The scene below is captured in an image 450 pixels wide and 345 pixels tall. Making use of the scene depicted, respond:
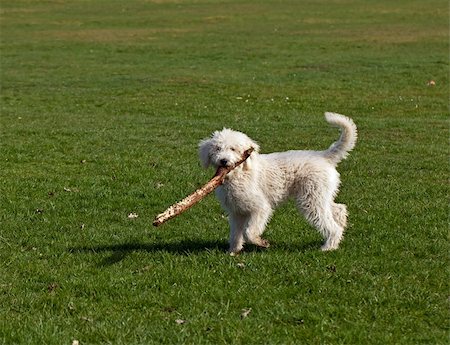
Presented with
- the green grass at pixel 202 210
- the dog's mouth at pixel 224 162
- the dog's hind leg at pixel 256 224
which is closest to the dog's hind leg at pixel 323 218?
the green grass at pixel 202 210

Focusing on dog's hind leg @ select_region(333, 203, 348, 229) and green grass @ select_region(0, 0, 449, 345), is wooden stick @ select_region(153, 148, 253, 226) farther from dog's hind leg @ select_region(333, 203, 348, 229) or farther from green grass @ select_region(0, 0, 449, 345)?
dog's hind leg @ select_region(333, 203, 348, 229)

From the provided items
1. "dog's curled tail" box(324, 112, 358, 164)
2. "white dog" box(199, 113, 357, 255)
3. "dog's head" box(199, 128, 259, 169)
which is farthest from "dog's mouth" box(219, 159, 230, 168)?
"dog's curled tail" box(324, 112, 358, 164)

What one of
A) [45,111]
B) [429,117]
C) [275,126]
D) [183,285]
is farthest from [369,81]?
[183,285]

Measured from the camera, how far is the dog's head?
879 cm

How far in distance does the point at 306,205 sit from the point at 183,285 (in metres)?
2.03

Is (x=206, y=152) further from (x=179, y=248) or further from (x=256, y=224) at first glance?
(x=179, y=248)

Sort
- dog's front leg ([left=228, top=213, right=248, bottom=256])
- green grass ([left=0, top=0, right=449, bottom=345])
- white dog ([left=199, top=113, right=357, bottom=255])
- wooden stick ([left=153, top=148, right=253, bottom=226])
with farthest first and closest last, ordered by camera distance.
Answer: dog's front leg ([left=228, top=213, right=248, bottom=256]), white dog ([left=199, top=113, right=357, bottom=255]), wooden stick ([left=153, top=148, right=253, bottom=226]), green grass ([left=0, top=0, right=449, bottom=345])

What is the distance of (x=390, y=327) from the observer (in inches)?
274

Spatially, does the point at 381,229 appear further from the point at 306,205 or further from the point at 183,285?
the point at 183,285

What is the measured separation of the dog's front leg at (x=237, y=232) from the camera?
9.23 metres

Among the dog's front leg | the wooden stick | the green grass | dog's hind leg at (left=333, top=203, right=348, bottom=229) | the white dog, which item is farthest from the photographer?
dog's hind leg at (left=333, top=203, right=348, bottom=229)

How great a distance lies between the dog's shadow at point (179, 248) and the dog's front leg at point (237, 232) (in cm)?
13

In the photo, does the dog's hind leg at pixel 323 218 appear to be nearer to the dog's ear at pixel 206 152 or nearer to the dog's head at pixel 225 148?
the dog's head at pixel 225 148

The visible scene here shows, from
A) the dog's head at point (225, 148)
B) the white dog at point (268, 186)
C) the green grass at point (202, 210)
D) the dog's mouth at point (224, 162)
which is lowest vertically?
the green grass at point (202, 210)
